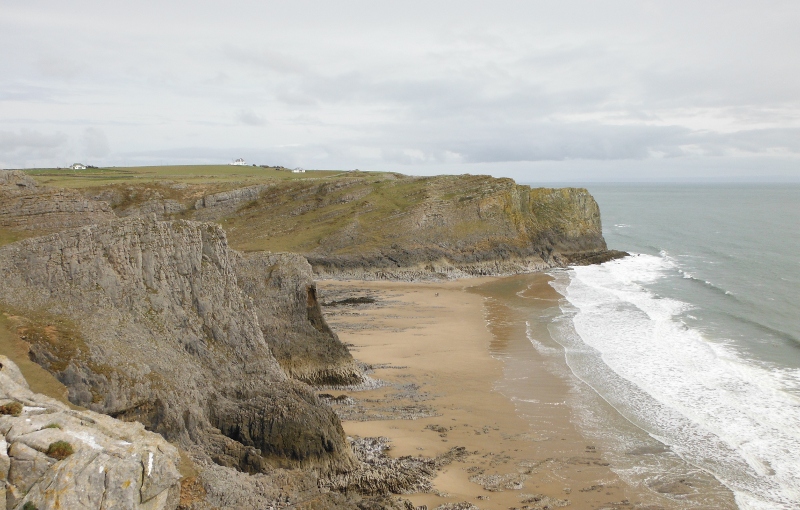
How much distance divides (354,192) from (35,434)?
7090 cm

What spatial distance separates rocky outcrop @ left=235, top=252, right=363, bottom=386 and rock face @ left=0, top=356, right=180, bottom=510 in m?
13.7

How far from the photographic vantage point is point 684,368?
31969 mm

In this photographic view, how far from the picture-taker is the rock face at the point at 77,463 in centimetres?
1086

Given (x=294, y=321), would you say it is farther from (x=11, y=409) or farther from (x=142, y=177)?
(x=142, y=177)

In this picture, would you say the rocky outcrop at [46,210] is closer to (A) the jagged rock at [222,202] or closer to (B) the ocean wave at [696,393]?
(B) the ocean wave at [696,393]

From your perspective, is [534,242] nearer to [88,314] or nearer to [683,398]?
[683,398]

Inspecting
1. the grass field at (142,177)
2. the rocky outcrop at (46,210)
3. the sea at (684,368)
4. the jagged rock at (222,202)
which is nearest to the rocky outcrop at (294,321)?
the rocky outcrop at (46,210)

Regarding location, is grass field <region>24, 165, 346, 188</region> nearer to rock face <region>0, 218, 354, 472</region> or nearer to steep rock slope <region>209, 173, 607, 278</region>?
steep rock slope <region>209, 173, 607, 278</region>

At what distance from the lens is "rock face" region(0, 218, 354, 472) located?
1639cm

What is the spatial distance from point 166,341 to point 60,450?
7.39 m

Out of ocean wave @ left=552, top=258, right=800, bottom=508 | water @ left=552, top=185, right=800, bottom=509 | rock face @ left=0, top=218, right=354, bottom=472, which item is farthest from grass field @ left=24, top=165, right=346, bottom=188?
ocean wave @ left=552, top=258, right=800, bottom=508

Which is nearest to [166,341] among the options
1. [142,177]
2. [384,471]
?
[384,471]

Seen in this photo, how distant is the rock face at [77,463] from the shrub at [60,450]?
0.02 meters

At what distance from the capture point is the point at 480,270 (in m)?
65.2
